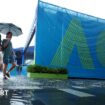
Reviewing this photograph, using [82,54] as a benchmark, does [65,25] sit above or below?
above

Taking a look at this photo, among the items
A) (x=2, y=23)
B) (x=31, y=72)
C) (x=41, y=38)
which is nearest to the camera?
(x=2, y=23)

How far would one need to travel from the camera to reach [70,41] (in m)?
16.3

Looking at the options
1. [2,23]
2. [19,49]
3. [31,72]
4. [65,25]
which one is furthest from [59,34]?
[19,49]

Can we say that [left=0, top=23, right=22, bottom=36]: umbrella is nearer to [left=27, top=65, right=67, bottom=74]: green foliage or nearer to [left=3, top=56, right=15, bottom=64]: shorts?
[left=3, top=56, right=15, bottom=64]: shorts

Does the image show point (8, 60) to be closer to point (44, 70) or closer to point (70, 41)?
point (44, 70)

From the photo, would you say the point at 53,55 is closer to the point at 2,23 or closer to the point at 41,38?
the point at 41,38

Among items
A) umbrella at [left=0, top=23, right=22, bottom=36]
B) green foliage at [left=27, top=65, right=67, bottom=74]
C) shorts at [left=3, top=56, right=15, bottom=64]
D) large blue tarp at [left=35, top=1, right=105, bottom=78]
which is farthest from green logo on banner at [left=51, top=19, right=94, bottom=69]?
shorts at [left=3, top=56, right=15, bottom=64]

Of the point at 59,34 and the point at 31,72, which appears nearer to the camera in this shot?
the point at 31,72

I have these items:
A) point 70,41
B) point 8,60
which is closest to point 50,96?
point 8,60

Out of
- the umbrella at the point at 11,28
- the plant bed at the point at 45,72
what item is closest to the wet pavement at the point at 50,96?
the umbrella at the point at 11,28

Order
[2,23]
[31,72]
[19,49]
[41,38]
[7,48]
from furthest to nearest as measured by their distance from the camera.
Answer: [19,49], [41,38], [31,72], [2,23], [7,48]

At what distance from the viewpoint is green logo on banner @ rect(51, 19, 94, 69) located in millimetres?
16062

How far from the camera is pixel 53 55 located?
1581cm

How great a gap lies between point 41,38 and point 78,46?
259 cm
